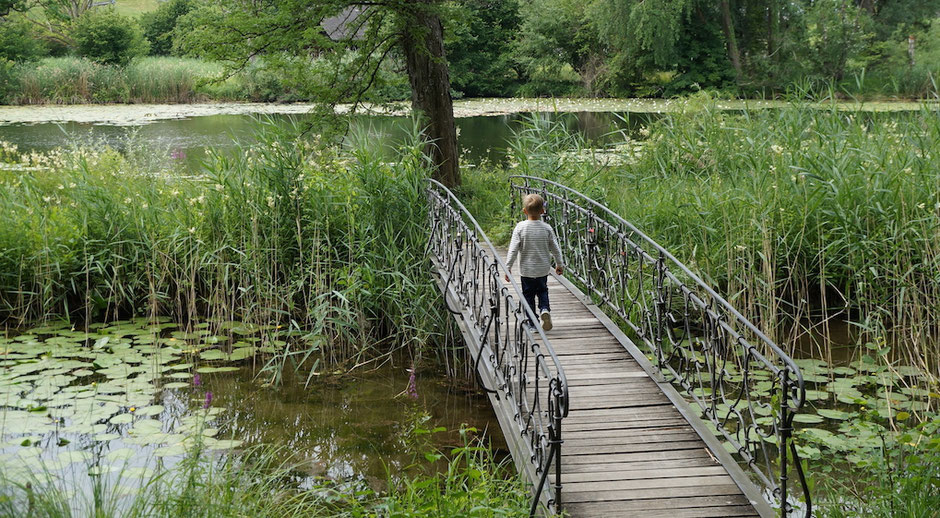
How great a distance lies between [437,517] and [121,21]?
39.1 metres

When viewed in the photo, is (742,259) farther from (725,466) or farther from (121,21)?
(121,21)

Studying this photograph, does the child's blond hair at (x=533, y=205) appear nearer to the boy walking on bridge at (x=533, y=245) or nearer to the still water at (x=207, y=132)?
the boy walking on bridge at (x=533, y=245)

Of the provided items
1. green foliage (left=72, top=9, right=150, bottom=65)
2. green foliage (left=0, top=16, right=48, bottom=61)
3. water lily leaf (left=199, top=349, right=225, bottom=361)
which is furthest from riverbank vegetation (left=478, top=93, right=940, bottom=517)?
green foliage (left=72, top=9, right=150, bottom=65)

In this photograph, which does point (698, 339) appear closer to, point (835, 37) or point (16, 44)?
point (835, 37)

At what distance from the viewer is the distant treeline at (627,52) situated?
Answer: 31953mm

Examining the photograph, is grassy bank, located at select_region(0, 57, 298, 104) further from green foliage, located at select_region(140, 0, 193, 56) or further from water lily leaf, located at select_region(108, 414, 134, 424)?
water lily leaf, located at select_region(108, 414, 134, 424)

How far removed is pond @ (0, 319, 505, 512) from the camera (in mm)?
6117

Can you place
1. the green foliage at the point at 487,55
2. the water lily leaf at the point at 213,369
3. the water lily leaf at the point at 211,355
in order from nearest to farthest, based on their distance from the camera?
1. the water lily leaf at the point at 213,369
2. the water lily leaf at the point at 211,355
3. the green foliage at the point at 487,55

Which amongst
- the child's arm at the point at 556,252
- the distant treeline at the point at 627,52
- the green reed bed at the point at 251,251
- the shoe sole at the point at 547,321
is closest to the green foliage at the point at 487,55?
the distant treeline at the point at 627,52

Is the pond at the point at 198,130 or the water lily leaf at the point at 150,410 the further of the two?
the pond at the point at 198,130

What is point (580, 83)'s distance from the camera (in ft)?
125

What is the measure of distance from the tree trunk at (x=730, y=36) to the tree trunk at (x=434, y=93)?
25.9 meters

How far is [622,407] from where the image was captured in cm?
570

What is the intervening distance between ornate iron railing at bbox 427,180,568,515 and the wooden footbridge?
0.01m
